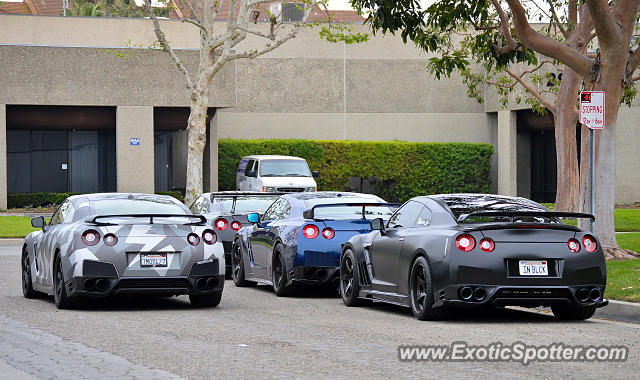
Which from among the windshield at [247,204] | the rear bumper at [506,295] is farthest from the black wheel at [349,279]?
the windshield at [247,204]

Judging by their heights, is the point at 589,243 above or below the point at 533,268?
above

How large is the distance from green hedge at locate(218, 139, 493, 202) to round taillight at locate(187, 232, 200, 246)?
104 feet

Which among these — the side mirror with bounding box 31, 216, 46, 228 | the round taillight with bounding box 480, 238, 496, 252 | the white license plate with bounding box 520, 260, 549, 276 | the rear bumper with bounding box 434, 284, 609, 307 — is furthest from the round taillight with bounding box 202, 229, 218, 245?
the white license plate with bounding box 520, 260, 549, 276

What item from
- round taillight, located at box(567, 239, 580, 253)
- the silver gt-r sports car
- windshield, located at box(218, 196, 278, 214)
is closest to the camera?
round taillight, located at box(567, 239, 580, 253)

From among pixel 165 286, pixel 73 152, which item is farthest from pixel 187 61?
pixel 165 286

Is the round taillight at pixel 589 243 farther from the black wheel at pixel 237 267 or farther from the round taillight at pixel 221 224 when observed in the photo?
the round taillight at pixel 221 224

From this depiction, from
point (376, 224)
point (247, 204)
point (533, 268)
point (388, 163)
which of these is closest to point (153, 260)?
point (376, 224)

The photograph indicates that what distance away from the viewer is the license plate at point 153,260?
12.7 m

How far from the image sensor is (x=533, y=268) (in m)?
11.4

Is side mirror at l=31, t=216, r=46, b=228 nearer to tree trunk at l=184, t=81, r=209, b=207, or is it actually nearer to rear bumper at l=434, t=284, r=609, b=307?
rear bumper at l=434, t=284, r=609, b=307

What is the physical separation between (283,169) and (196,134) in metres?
4.51

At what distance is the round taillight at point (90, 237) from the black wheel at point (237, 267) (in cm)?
483

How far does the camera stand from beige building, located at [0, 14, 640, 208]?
41.1m

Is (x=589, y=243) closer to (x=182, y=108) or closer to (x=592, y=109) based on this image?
(x=592, y=109)
